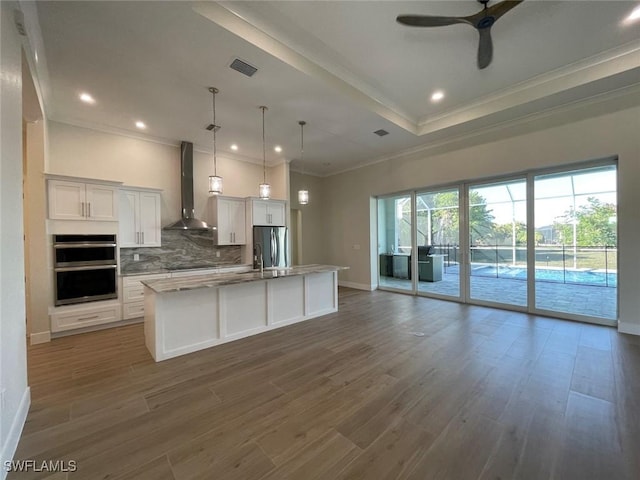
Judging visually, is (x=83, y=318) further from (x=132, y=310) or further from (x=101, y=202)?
(x=101, y=202)

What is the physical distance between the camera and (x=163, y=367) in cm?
278


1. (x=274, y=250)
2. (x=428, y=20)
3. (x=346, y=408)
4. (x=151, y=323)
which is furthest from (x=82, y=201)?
(x=428, y=20)

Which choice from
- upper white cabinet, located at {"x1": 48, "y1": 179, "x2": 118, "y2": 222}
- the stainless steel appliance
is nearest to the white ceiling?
upper white cabinet, located at {"x1": 48, "y1": 179, "x2": 118, "y2": 222}

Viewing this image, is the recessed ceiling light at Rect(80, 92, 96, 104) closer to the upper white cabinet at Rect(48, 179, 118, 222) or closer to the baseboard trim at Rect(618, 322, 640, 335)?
the upper white cabinet at Rect(48, 179, 118, 222)

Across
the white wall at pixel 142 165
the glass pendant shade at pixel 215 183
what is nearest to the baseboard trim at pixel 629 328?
the glass pendant shade at pixel 215 183

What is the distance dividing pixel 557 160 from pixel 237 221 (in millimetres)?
5946

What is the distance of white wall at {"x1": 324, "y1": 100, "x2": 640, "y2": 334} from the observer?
3523 mm

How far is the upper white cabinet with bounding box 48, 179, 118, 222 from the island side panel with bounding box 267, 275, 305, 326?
2.84 meters

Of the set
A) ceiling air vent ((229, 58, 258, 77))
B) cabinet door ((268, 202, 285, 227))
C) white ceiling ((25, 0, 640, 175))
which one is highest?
white ceiling ((25, 0, 640, 175))

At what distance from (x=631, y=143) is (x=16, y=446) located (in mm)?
7033

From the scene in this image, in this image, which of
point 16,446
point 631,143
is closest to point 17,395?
point 16,446

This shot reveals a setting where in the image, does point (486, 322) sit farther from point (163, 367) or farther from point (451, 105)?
point (163, 367)

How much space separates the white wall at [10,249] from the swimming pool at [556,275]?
6.25m

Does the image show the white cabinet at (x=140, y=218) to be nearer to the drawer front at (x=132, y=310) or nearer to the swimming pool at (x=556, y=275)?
the drawer front at (x=132, y=310)
